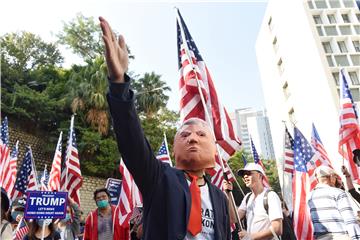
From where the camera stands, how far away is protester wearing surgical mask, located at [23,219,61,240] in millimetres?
4953

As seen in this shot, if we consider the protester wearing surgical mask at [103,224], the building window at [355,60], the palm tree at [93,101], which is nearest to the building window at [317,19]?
the building window at [355,60]

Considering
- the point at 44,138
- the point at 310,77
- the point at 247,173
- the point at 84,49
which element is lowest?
the point at 247,173

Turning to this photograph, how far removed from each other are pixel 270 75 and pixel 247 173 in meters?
31.0

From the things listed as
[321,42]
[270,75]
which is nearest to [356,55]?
[321,42]

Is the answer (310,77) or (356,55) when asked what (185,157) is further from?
(356,55)

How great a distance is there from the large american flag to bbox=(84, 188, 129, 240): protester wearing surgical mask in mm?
2585

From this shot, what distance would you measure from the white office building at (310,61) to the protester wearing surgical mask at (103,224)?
773 inches

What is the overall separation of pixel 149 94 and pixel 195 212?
23.2m

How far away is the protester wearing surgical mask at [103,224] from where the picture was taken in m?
5.04

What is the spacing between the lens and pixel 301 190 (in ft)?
18.2

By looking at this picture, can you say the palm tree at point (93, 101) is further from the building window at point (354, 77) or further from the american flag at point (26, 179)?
the building window at point (354, 77)

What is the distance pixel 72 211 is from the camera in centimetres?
643

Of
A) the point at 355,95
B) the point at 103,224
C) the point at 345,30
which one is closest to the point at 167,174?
the point at 103,224

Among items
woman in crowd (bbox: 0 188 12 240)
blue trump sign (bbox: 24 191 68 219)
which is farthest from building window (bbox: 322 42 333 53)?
woman in crowd (bbox: 0 188 12 240)
